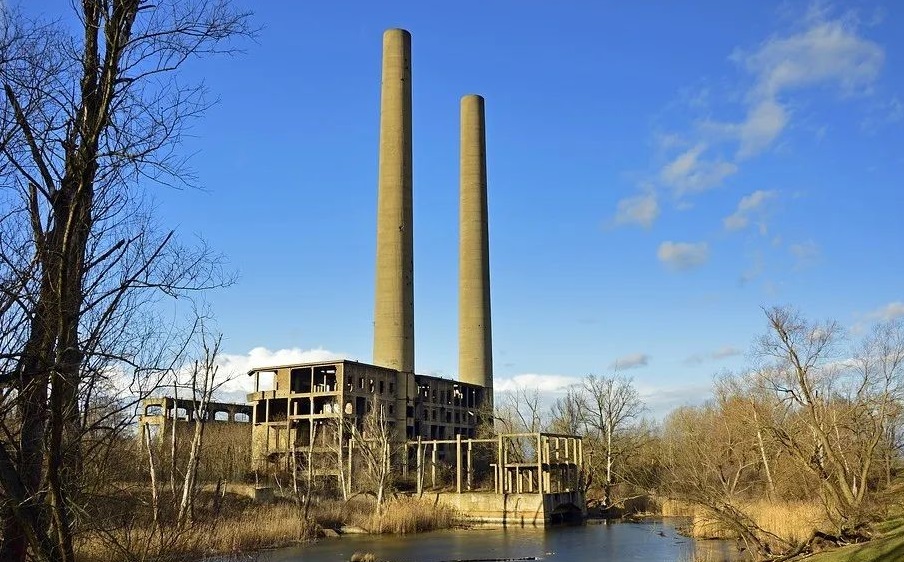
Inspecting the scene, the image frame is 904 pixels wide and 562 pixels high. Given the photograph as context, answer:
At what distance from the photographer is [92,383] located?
6348mm

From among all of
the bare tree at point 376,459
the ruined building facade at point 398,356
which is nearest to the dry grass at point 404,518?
the bare tree at point 376,459

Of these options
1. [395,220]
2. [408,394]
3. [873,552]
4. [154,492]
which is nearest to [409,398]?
→ [408,394]

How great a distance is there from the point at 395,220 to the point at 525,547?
32380mm

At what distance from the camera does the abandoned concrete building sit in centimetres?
4666

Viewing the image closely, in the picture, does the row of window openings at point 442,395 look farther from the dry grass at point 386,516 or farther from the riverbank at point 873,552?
the riverbank at point 873,552

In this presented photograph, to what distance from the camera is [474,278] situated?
2596 inches

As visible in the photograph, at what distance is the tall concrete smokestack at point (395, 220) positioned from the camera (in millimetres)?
57250

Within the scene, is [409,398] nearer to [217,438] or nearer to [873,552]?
[217,438]

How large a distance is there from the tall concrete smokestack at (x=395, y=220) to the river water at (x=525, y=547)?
21974 millimetres

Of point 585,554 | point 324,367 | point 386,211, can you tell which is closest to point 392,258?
point 386,211

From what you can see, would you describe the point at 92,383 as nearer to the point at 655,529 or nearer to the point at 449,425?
the point at 655,529

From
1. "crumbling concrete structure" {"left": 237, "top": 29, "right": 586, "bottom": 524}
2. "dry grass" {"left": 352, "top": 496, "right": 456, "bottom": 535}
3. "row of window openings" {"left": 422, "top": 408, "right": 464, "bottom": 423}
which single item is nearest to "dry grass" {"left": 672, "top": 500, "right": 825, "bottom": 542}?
"dry grass" {"left": 352, "top": 496, "right": 456, "bottom": 535}

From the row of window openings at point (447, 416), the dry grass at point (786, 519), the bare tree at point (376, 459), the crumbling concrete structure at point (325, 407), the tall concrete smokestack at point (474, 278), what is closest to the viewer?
the dry grass at point (786, 519)

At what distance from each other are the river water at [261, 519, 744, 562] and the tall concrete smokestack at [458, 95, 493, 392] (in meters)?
28.5
